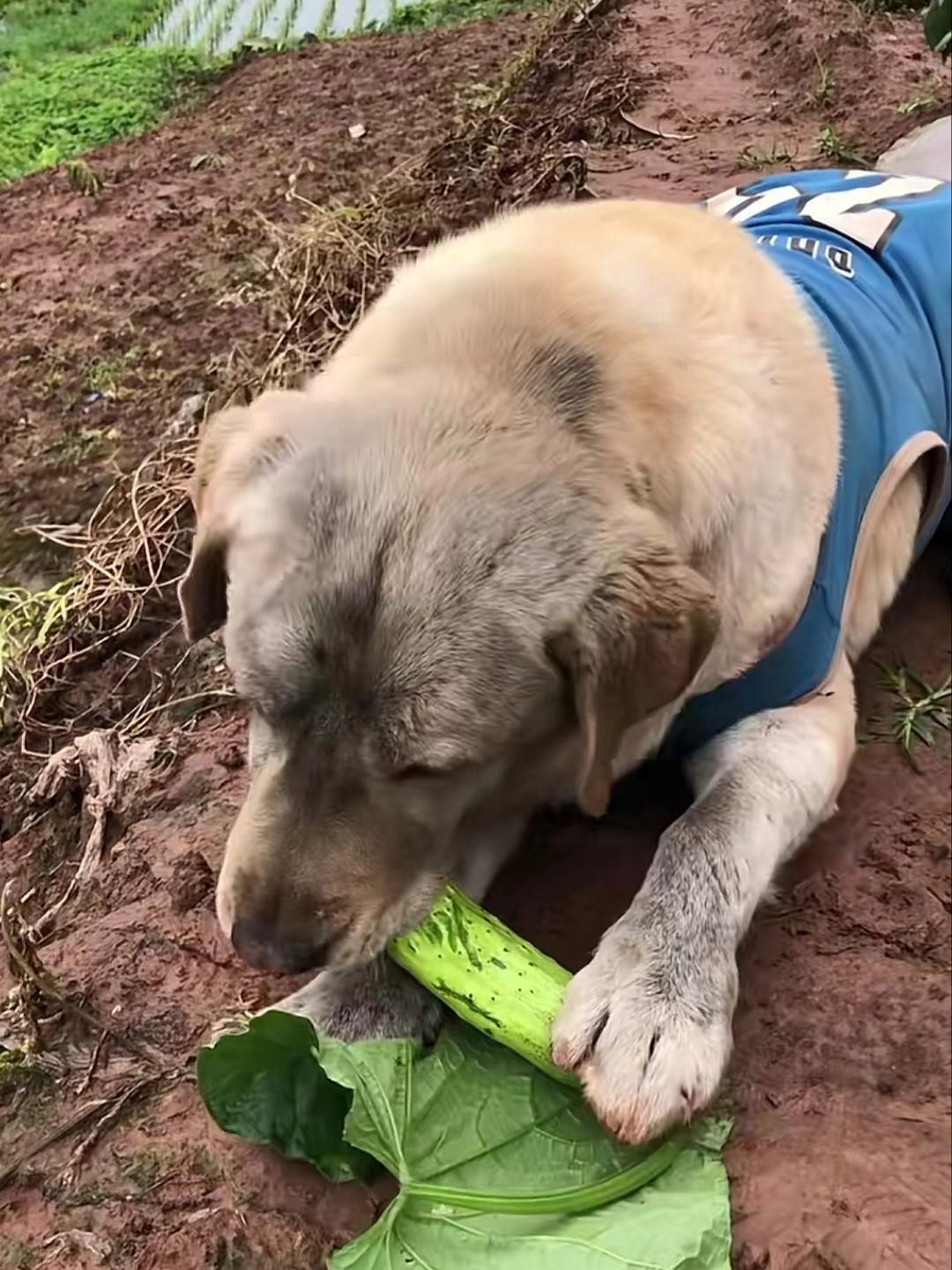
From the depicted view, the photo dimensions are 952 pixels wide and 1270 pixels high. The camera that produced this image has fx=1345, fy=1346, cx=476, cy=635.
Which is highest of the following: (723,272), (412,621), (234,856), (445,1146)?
(723,272)

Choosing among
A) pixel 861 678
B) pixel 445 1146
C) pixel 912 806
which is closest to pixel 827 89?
pixel 861 678

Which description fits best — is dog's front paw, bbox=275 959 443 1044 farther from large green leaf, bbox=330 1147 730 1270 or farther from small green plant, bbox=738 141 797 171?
small green plant, bbox=738 141 797 171

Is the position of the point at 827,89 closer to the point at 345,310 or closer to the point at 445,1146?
the point at 345,310

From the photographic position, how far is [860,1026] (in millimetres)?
2551

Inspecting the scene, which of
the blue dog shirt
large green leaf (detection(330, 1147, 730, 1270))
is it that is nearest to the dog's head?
large green leaf (detection(330, 1147, 730, 1270))

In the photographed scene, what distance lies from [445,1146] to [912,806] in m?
1.38

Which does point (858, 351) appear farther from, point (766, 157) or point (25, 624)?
point (766, 157)

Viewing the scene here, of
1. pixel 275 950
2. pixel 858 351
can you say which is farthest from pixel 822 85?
pixel 275 950

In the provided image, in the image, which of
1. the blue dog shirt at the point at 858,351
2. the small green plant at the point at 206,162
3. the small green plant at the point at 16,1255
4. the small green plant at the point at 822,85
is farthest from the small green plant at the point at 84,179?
the small green plant at the point at 16,1255

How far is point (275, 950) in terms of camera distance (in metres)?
2.41

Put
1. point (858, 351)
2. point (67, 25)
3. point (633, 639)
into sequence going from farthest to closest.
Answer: point (67, 25) < point (858, 351) < point (633, 639)

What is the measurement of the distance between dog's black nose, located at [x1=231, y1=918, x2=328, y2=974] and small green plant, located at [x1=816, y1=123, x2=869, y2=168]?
442 cm

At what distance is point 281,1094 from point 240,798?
1.06 metres

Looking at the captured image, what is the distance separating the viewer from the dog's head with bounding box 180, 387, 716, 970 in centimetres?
223
